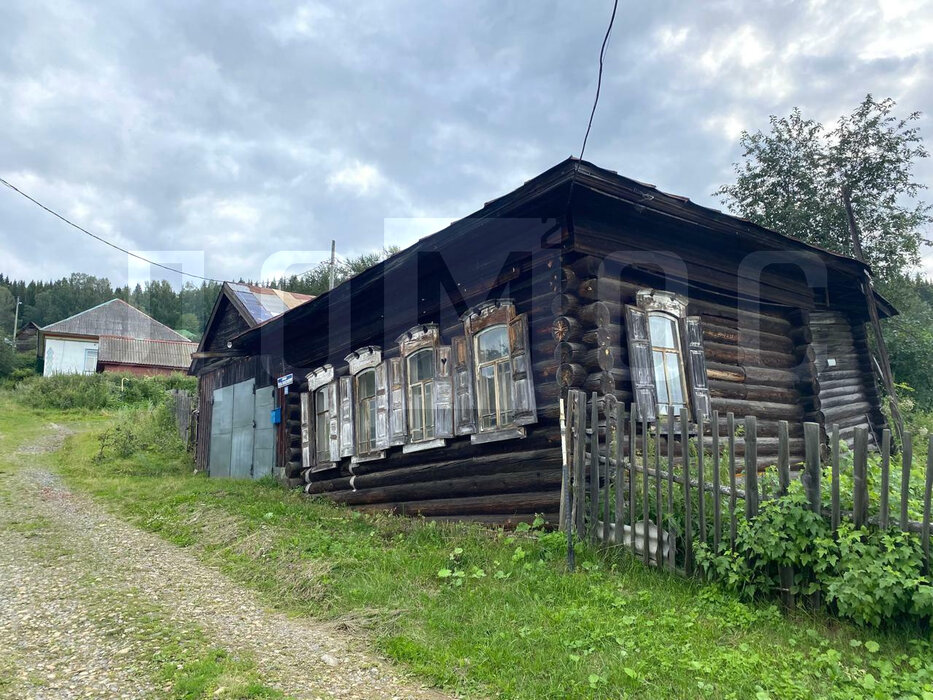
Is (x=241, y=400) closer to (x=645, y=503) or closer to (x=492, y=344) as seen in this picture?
(x=492, y=344)

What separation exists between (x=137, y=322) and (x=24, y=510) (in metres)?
48.5

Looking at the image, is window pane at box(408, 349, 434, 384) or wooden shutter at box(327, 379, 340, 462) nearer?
window pane at box(408, 349, 434, 384)

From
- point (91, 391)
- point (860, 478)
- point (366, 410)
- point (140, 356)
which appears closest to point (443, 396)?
point (366, 410)

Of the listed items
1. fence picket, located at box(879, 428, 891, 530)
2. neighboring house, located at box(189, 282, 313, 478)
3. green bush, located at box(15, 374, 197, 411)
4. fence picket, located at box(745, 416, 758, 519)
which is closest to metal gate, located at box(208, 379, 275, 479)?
neighboring house, located at box(189, 282, 313, 478)

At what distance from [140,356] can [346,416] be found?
1485 inches

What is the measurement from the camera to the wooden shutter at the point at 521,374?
22.5ft

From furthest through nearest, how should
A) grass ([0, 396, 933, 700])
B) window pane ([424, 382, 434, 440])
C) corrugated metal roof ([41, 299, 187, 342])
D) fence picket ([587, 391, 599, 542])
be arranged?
corrugated metal roof ([41, 299, 187, 342]), window pane ([424, 382, 434, 440]), fence picket ([587, 391, 599, 542]), grass ([0, 396, 933, 700])

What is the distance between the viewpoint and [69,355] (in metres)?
46.8

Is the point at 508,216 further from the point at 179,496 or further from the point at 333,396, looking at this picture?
the point at 179,496

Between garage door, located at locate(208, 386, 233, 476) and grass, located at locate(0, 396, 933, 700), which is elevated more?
garage door, located at locate(208, 386, 233, 476)

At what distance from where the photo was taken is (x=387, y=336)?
32.0 feet

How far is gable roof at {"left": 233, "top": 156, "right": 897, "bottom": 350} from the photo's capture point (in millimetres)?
6262

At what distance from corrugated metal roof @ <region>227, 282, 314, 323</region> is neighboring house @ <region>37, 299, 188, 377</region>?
3110cm

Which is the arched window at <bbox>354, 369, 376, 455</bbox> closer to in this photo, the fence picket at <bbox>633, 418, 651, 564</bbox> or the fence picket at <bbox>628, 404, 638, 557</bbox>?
the fence picket at <bbox>628, 404, 638, 557</bbox>
